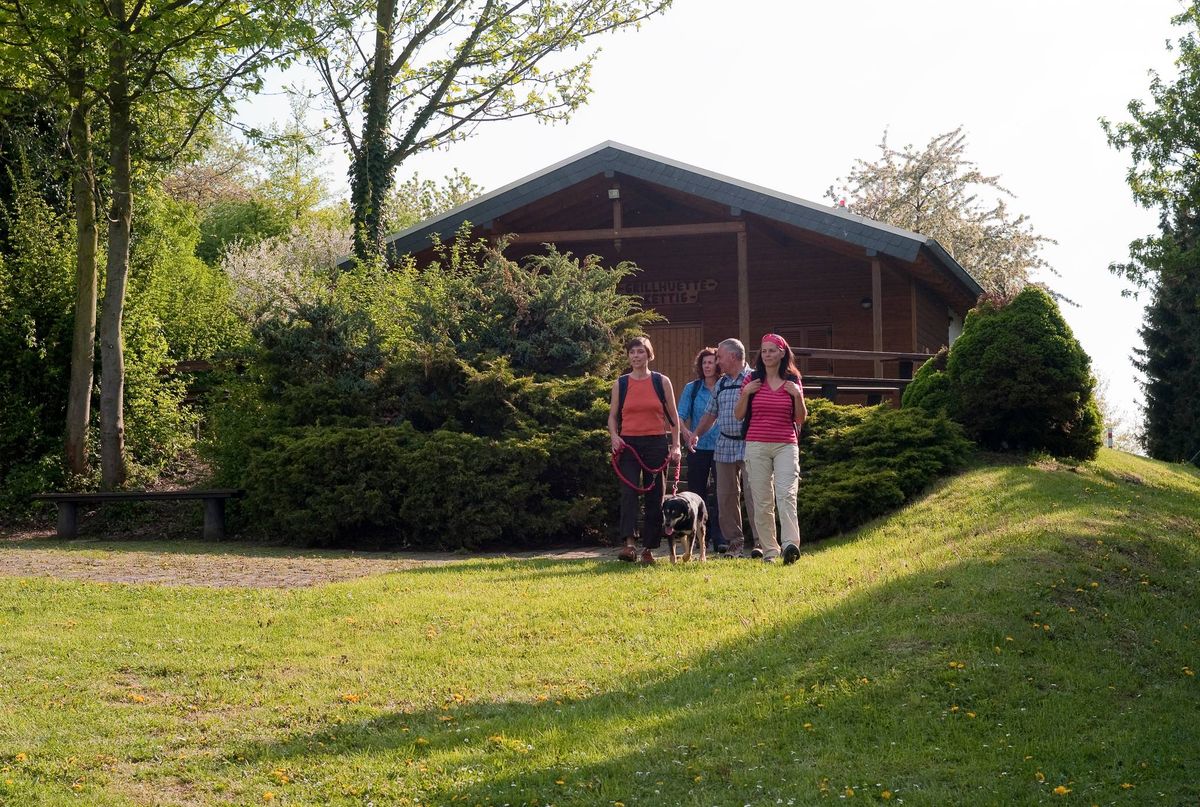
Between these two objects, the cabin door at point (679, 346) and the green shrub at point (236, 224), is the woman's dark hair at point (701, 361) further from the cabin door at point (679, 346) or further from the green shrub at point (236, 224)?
the green shrub at point (236, 224)

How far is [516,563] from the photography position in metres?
11.3

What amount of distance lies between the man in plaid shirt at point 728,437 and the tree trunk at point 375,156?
12832mm

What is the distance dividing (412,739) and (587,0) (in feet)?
74.9

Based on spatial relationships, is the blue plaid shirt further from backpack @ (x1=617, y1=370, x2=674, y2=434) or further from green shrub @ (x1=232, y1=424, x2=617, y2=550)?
green shrub @ (x1=232, y1=424, x2=617, y2=550)

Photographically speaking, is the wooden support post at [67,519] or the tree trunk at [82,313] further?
the tree trunk at [82,313]

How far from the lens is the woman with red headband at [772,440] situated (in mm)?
10195

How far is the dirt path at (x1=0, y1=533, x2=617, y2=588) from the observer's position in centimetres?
1088

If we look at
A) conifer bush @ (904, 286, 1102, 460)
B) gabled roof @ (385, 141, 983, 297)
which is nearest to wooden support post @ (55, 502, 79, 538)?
gabled roof @ (385, 141, 983, 297)

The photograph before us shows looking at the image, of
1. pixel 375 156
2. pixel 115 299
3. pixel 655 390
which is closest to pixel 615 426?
pixel 655 390

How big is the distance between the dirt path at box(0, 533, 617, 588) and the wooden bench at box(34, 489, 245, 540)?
624 millimetres

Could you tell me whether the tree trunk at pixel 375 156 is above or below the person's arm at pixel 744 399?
above

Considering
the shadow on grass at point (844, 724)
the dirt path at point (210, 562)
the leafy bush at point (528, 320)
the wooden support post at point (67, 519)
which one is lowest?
the shadow on grass at point (844, 724)

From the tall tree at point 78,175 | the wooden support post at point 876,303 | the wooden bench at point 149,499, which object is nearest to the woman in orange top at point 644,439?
the wooden bench at point 149,499

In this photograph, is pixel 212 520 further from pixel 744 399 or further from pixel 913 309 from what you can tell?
pixel 913 309
